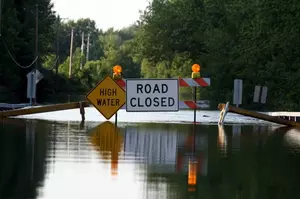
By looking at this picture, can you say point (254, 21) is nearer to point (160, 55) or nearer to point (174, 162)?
point (160, 55)

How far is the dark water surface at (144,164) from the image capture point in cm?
979

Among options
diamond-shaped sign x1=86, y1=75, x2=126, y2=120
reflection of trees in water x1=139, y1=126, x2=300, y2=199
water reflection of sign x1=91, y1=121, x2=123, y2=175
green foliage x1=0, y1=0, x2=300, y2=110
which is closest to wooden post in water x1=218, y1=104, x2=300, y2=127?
water reflection of sign x1=91, y1=121, x2=123, y2=175

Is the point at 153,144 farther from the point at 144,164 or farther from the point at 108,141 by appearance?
the point at 144,164

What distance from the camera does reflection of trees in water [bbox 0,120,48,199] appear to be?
9.70 meters

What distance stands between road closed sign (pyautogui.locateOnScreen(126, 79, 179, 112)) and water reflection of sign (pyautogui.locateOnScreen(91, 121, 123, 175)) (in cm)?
86

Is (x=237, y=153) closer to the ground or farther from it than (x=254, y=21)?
closer to the ground

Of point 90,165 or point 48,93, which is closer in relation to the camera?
point 90,165

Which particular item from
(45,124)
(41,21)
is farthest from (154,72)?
(45,124)

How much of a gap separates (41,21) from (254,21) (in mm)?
22105

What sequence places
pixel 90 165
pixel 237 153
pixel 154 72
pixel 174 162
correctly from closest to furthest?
1. pixel 90 165
2. pixel 174 162
3. pixel 237 153
4. pixel 154 72

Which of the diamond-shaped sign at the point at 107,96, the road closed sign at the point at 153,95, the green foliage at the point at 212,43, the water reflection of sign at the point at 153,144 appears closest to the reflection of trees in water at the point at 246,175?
the water reflection of sign at the point at 153,144

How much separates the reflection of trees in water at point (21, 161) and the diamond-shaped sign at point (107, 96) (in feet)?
6.08

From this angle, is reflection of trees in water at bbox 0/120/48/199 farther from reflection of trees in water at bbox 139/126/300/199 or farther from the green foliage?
the green foliage

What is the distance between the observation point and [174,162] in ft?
43.1
